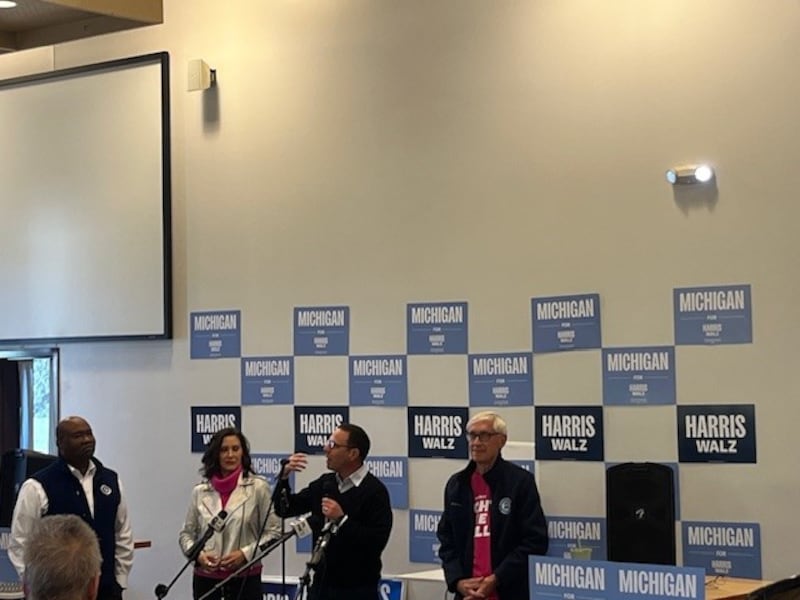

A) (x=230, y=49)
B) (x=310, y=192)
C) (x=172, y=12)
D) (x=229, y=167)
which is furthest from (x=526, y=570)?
(x=172, y=12)

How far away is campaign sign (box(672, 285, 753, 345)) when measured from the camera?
5625mm

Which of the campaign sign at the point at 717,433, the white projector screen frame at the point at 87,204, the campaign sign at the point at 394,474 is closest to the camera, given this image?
the campaign sign at the point at 717,433

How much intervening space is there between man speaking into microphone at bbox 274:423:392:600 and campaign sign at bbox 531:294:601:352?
1241mm

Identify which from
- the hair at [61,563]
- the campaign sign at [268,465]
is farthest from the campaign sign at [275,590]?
the hair at [61,563]

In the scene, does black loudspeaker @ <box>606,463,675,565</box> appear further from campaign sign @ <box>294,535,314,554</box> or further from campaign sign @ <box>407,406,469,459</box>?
campaign sign @ <box>294,535,314,554</box>

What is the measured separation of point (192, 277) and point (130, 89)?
1.33 meters

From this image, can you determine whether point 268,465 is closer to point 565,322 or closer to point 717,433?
point 565,322

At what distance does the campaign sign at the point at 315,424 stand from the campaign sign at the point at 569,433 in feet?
4.05

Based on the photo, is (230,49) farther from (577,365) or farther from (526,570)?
(526,570)

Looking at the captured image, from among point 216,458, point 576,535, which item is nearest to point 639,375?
point 576,535

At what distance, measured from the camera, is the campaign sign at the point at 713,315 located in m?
5.62

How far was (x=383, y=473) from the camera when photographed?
6629mm

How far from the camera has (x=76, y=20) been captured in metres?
6.52

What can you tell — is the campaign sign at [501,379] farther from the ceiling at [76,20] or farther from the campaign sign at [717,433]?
the ceiling at [76,20]
